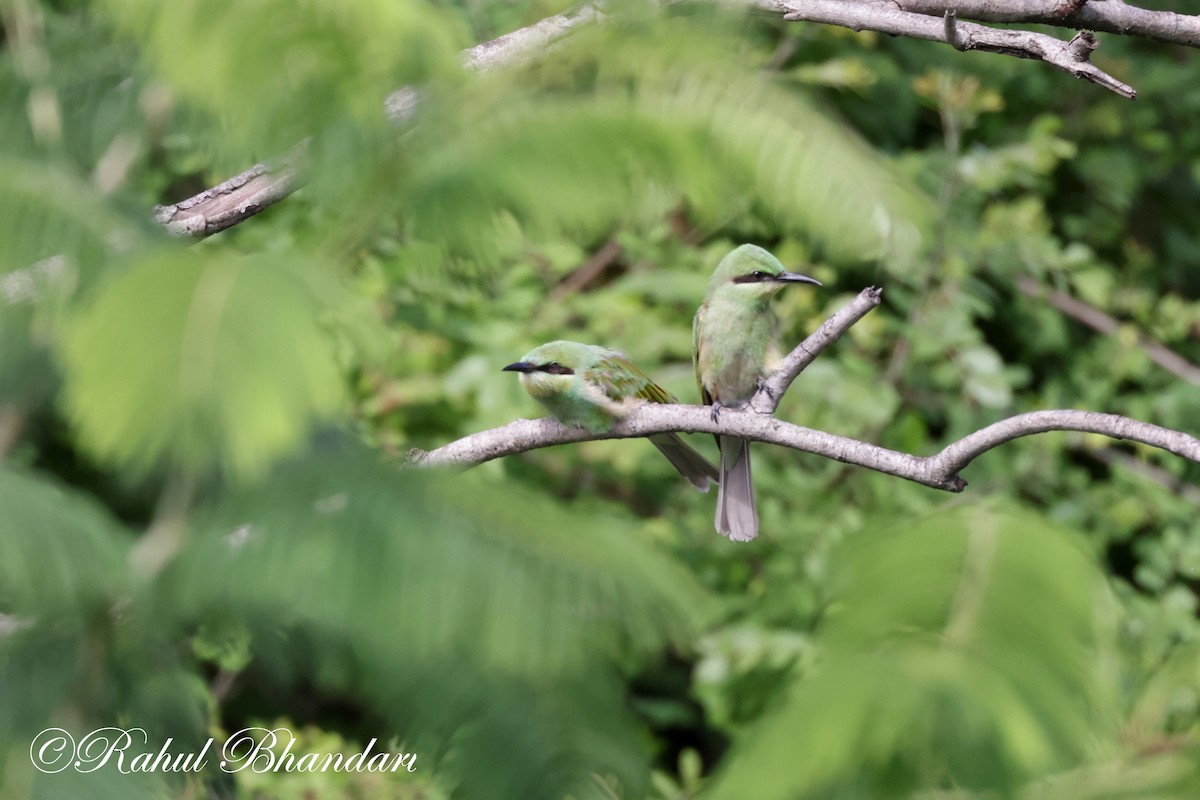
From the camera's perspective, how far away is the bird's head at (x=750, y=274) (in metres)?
3.13

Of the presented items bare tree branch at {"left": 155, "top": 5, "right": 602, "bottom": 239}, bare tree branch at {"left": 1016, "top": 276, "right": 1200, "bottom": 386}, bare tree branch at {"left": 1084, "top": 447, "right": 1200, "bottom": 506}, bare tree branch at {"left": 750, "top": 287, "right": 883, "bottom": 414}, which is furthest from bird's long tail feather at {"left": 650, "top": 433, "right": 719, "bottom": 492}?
bare tree branch at {"left": 1016, "top": 276, "right": 1200, "bottom": 386}

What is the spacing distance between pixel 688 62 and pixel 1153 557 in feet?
13.4

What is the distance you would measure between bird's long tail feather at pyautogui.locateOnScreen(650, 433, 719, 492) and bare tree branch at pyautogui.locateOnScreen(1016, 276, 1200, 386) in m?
2.56

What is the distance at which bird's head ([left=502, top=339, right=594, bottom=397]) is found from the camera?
256 cm

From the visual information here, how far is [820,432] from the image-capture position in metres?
1.91

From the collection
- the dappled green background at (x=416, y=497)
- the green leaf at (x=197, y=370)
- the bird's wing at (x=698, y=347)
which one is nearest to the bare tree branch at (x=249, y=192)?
the dappled green background at (x=416, y=497)

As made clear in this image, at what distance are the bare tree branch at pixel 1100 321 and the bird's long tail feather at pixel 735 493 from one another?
2012 mm

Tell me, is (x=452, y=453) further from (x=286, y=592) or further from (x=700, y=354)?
(x=700, y=354)

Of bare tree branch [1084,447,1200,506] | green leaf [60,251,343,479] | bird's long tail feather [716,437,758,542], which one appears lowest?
bare tree branch [1084,447,1200,506]

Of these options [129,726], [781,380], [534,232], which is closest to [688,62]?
[534,232]

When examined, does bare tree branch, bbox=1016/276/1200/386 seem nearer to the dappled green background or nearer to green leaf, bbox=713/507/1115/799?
the dappled green background

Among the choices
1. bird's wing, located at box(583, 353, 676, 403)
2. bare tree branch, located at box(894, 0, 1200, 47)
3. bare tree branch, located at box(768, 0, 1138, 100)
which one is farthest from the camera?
bird's wing, located at box(583, 353, 676, 403)

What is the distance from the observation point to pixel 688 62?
91cm

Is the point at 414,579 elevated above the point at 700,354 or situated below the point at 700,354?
above
